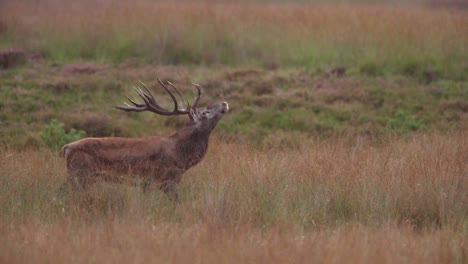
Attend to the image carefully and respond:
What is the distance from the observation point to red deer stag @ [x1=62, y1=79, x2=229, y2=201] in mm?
9125

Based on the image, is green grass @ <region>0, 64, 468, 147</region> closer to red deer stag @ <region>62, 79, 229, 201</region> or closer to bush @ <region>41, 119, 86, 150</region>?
bush @ <region>41, 119, 86, 150</region>

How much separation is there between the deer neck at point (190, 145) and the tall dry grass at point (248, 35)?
7414 millimetres

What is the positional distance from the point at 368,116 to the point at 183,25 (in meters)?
5.10

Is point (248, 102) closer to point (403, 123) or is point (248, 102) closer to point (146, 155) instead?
point (403, 123)

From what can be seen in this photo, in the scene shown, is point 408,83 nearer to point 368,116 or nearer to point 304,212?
point 368,116

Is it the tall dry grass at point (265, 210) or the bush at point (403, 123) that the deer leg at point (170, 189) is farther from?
the bush at point (403, 123)

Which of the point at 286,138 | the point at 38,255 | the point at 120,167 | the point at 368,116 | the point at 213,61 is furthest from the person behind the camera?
the point at 213,61

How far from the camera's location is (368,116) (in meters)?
14.4

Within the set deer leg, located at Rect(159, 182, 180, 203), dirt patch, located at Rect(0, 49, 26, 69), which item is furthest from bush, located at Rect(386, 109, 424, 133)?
dirt patch, located at Rect(0, 49, 26, 69)

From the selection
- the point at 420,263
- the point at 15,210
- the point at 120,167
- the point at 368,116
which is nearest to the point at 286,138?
the point at 368,116

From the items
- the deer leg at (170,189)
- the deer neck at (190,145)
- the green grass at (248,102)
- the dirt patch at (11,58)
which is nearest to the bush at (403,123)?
the green grass at (248,102)

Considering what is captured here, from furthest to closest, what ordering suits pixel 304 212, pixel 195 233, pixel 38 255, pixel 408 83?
1. pixel 408 83
2. pixel 304 212
3. pixel 195 233
4. pixel 38 255

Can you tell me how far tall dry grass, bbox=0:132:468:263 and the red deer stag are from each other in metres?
0.21

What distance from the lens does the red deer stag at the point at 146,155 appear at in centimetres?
912
